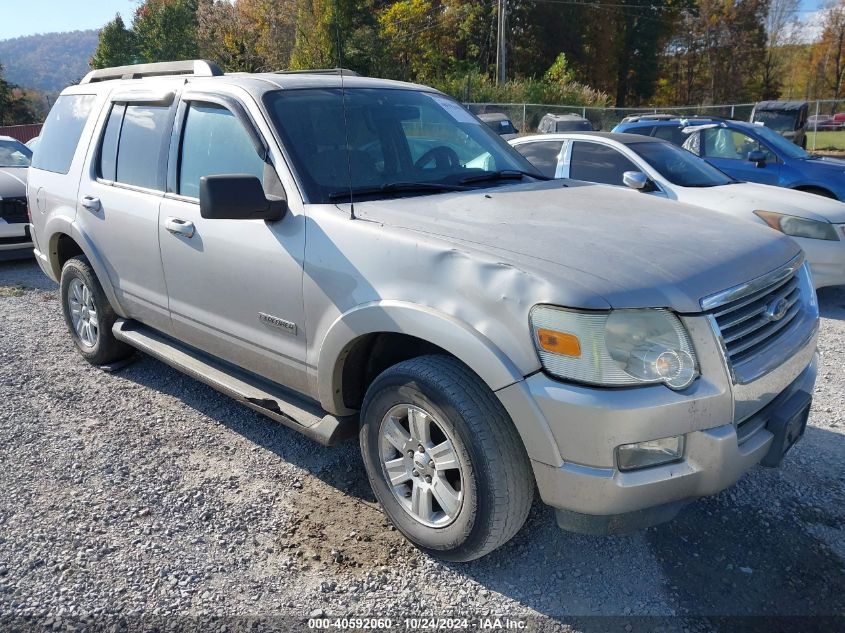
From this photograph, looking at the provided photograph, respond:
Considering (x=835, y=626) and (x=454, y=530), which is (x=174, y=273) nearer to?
(x=454, y=530)

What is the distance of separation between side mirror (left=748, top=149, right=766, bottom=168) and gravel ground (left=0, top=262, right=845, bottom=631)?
5484 millimetres

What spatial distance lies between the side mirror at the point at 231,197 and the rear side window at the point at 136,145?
45.8 inches

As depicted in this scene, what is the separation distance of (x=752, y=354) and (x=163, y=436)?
3.18 m

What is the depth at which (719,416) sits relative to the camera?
7.96 ft

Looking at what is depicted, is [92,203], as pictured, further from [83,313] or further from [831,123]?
[831,123]

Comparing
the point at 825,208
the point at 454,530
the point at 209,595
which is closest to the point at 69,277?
the point at 209,595

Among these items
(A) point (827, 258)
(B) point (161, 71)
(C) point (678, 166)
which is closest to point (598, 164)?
(C) point (678, 166)

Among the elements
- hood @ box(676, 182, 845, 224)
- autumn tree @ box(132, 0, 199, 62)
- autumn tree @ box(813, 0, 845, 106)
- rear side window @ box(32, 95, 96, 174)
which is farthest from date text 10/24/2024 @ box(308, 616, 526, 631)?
autumn tree @ box(813, 0, 845, 106)

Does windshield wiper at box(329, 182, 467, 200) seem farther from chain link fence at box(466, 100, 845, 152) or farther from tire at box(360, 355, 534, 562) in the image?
Result: chain link fence at box(466, 100, 845, 152)

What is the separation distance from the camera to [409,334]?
2727mm

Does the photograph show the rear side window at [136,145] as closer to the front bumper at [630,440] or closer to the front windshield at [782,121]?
the front bumper at [630,440]

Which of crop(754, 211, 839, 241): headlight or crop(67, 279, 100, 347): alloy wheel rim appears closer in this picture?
crop(67, 279, 100, 347): alloy wheel rim

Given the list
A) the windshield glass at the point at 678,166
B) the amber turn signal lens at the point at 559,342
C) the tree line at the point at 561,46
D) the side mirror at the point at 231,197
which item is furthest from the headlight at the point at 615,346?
the tree line at the point at 561,46

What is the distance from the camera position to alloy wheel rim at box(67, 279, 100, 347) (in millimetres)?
4986
